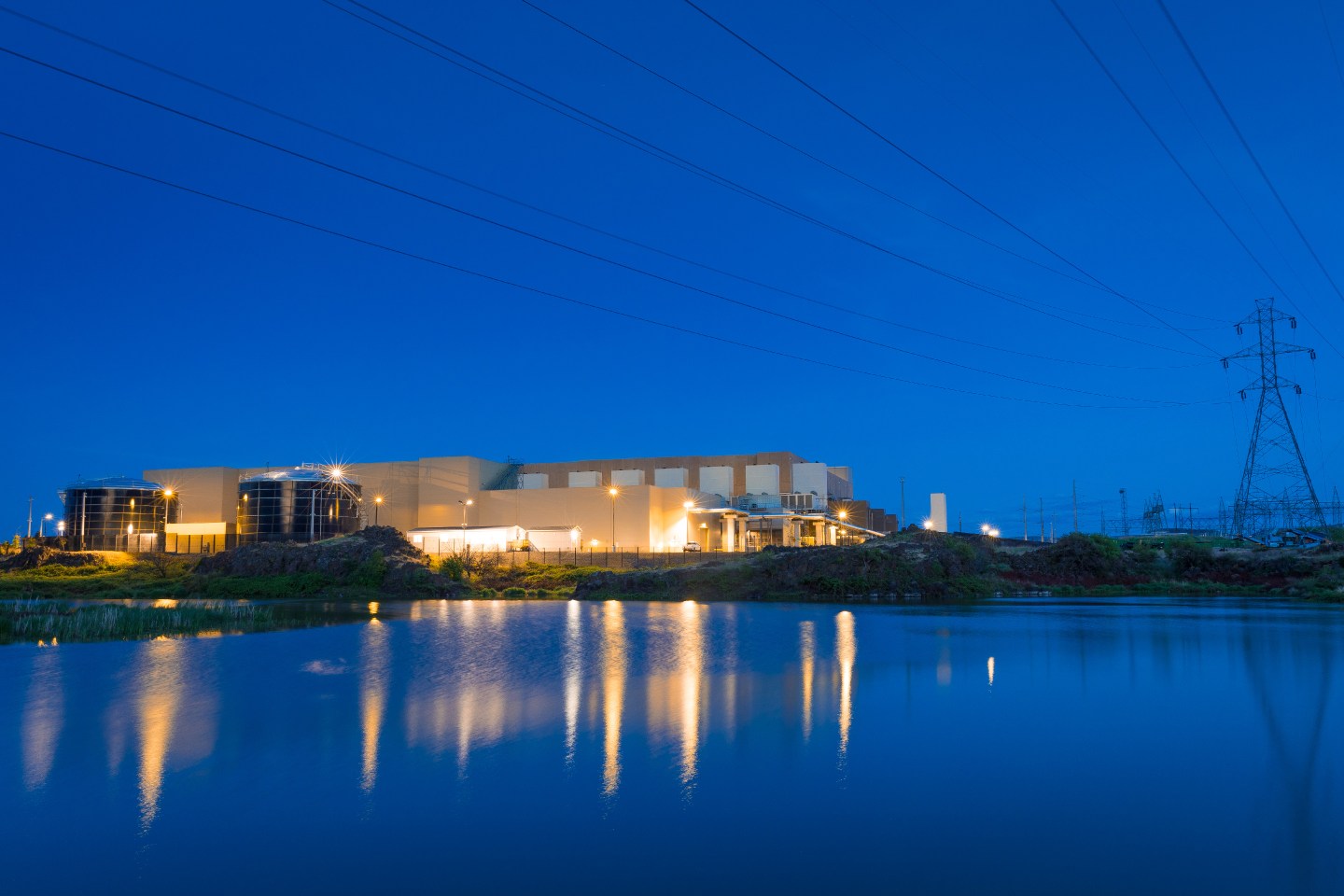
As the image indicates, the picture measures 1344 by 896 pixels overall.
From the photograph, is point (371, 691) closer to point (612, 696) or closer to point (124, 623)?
point (612, 696)

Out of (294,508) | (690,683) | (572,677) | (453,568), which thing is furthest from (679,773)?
(294,508)

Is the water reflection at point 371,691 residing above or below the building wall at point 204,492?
below

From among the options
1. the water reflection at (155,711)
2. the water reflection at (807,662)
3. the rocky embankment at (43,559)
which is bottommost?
the water reflection at (807,662)

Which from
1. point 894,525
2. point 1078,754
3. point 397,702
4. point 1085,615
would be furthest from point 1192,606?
point 894,525

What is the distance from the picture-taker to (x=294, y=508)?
208 ft

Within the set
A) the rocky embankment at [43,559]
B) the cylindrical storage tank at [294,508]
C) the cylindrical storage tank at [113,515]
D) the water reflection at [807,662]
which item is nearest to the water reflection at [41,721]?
the water reflection at [807,662]

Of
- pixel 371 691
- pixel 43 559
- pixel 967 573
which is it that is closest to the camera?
pixel 371 691

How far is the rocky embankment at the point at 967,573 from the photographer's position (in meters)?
42.3

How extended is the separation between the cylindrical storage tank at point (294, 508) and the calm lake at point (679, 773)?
4497 cm

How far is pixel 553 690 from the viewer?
51.7 ft

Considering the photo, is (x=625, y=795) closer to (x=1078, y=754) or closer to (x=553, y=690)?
(x=1078, y=754)

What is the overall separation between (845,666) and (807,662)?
1.02m

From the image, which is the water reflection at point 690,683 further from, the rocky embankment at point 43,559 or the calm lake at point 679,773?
the rocky embankment at point 43,559

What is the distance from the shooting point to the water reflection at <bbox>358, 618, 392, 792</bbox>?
10570mm
